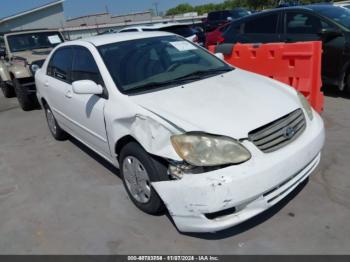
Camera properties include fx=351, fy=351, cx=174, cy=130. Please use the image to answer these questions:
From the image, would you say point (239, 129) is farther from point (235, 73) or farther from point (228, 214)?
point (235, 73)

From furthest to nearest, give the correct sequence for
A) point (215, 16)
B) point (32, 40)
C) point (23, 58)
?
point (215, 16) < point (32, 40) < point (23, 58)

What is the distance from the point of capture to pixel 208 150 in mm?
2568

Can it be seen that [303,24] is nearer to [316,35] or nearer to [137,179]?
[316,35]

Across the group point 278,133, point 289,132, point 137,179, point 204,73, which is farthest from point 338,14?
point 137,179

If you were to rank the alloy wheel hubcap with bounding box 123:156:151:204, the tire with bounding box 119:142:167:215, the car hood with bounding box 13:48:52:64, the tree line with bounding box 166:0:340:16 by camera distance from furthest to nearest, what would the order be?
the tree line with bounding box 166:0:340:16
the car hood with bounding box 13:48:52:64
the alloy wheel hubcap with bounding box 123:156:151:204
the tire with bounding box 119:142:167:215

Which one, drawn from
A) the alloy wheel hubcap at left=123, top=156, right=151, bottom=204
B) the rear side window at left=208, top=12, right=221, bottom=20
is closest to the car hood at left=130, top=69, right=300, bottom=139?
the alloy wheel hubcap at left=123, top=156, right=151, bottom=204

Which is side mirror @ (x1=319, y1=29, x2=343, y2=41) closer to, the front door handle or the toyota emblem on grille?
the toyota emblem on grille

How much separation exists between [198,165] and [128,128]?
861 mm

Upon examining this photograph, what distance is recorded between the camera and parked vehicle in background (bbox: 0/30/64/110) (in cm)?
775

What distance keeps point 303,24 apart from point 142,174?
4.77 m

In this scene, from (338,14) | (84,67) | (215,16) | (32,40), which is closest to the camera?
(84,67)

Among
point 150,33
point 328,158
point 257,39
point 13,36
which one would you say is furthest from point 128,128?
point 13,36

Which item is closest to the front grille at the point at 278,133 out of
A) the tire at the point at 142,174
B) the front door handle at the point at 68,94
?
the tire at the point at 142,174

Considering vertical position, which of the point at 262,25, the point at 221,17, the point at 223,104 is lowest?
the point at 221,17
